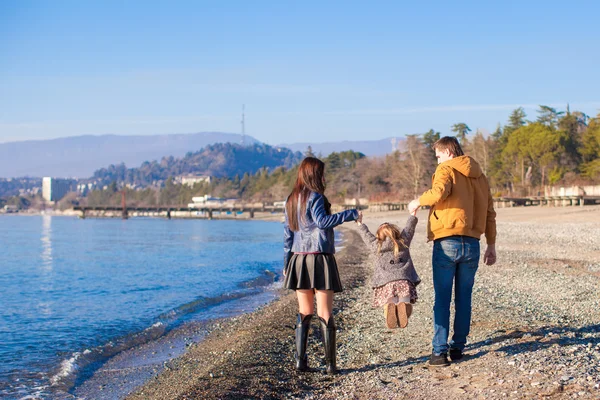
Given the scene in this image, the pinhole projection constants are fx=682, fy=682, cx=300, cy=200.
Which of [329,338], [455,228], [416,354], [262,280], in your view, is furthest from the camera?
[262,280]

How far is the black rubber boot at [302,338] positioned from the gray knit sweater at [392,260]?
2.55 feet

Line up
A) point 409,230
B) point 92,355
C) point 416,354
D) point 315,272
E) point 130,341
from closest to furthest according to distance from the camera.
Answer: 1. point 315,272
2. point 409,230
3. point 416,354
4. point 92,355
5. point 130,341

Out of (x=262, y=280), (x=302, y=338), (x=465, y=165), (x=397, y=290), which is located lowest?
(x=262, y=280)

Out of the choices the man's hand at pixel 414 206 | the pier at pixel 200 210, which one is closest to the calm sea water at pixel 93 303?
the man's hand at pixel 414 206

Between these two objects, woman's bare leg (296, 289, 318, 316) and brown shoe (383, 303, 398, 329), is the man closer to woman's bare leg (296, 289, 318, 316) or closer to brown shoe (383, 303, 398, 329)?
brown shoe (383, 303, 398, 329)

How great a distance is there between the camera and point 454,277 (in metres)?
6.22

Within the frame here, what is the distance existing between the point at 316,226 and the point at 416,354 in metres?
1.85

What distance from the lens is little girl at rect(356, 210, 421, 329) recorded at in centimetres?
618

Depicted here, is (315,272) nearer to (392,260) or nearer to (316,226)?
(316,226)

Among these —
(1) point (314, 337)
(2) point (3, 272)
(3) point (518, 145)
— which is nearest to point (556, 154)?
(3) point (518, 145)

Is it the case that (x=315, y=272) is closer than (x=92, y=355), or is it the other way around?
(x=315, y=272)

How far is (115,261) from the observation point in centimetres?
3312

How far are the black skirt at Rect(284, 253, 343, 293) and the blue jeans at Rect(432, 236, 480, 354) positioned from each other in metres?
0.91

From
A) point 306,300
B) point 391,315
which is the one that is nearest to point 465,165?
point 391,315
